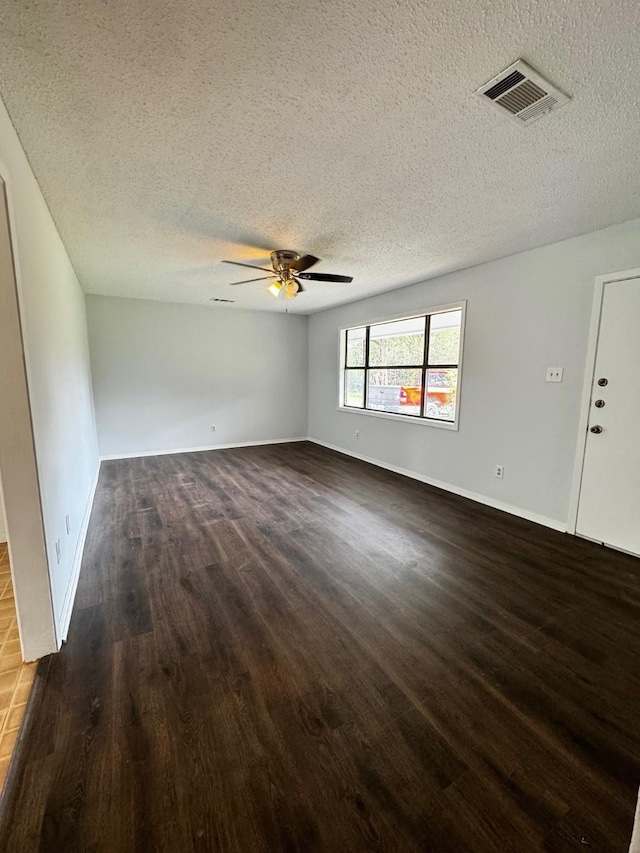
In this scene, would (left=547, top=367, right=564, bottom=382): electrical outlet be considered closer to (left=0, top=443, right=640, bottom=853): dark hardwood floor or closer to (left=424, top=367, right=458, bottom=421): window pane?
(left=424, top=367, right=458, bottom=421): window pane

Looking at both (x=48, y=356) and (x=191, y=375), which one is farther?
(x=191, y=375)

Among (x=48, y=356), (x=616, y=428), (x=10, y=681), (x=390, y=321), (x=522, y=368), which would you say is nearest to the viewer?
(x=10, y=681)

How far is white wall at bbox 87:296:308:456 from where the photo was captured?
522 cm

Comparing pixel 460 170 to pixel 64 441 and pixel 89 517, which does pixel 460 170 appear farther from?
pixel 89 517

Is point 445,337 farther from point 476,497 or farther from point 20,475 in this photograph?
point 20,475

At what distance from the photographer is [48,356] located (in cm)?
211

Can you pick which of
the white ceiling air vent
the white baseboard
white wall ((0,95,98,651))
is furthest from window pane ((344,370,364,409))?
the white ceiling air vent

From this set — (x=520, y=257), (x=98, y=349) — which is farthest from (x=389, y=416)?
(x=98, y=349)

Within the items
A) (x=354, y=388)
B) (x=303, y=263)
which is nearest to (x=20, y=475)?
(x=303, y=263)

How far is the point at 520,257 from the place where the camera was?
317cm

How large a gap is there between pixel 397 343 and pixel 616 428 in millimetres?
2778

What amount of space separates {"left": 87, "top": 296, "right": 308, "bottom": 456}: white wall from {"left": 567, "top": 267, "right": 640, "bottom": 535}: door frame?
4749 mm

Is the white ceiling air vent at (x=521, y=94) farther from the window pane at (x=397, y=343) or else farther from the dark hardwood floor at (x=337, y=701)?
the window pane at (x=397, y=343)

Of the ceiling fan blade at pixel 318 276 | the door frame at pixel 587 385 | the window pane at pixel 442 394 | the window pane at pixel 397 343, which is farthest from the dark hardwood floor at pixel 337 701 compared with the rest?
the window pane at pixel 397 343
